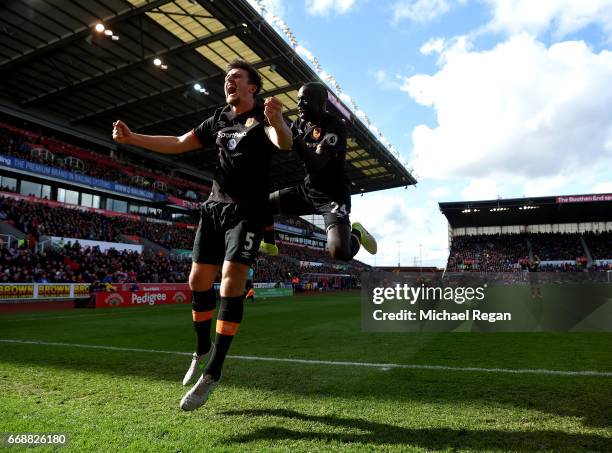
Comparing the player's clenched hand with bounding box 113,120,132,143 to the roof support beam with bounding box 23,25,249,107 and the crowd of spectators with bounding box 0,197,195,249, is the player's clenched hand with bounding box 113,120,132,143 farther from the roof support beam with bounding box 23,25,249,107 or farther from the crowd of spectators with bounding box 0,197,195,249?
the crowd of spectators with bounding box 0,197,195,249

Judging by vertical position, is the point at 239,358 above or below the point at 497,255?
below

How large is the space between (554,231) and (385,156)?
34415 millimetres

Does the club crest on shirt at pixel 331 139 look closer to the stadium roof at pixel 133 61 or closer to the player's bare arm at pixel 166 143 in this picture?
the player's bare arm at pixel 166 143

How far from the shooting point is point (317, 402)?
3.46 meters

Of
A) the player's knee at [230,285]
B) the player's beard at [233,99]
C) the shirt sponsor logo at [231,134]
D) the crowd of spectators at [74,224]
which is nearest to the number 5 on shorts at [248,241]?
the player's knee at [230,285]

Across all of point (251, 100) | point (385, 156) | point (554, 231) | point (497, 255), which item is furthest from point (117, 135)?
point (554, 231)

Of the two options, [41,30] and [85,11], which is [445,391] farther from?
[41,30]

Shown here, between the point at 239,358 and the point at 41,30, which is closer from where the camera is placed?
the point at 239,358

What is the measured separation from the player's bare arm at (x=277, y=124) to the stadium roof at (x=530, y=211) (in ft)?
186

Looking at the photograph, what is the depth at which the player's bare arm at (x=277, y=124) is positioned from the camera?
2881 mm

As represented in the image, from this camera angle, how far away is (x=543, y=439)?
2641mm

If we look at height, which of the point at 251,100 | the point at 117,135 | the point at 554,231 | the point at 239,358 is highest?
the point at 554,231

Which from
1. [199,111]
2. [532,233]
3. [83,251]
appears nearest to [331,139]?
[83,251]

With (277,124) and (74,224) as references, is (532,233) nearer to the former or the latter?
(74,224)
